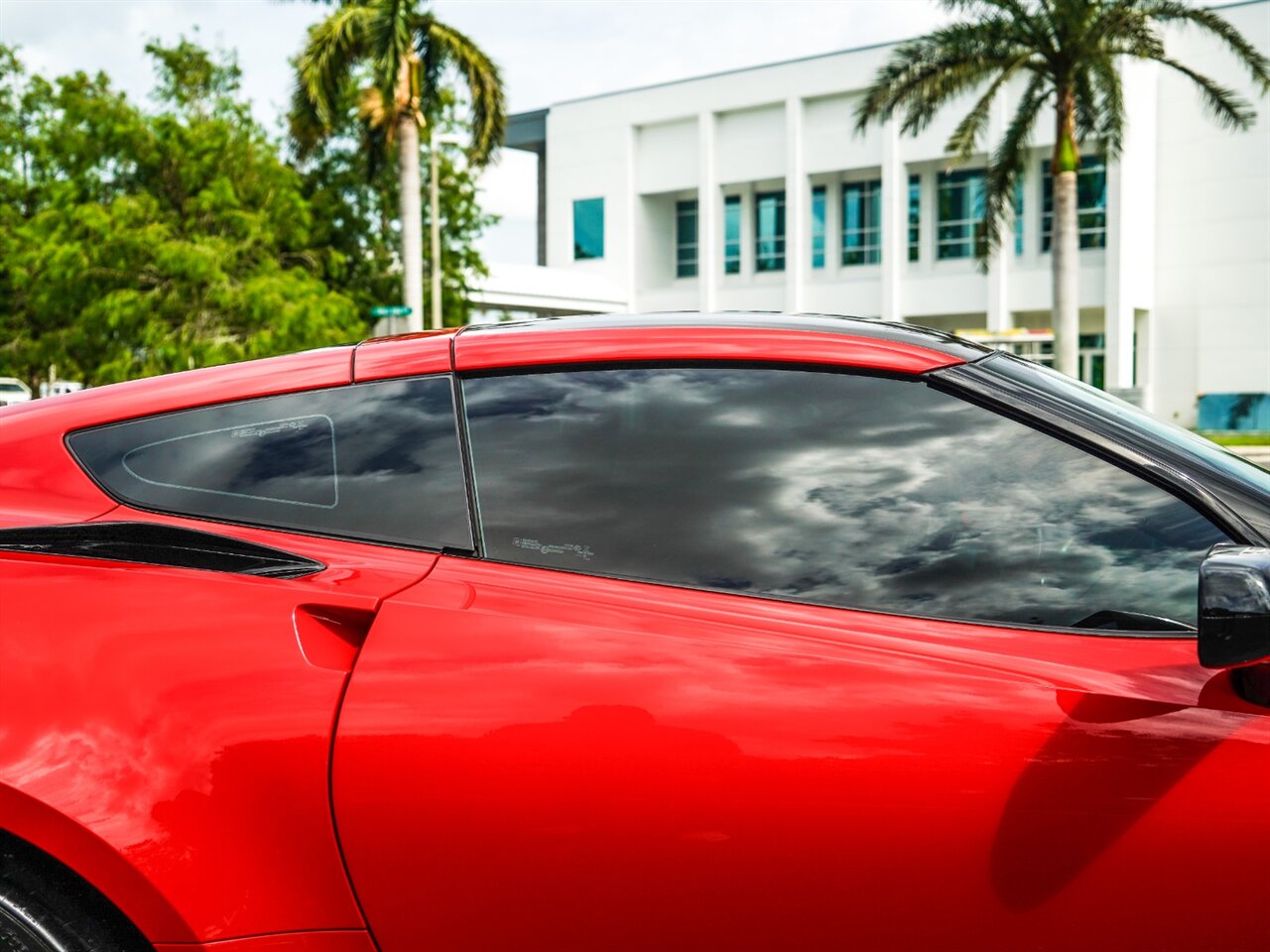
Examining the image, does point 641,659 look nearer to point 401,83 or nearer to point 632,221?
point 401,83

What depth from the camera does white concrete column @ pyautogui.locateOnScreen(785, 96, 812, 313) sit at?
46531 millimetres

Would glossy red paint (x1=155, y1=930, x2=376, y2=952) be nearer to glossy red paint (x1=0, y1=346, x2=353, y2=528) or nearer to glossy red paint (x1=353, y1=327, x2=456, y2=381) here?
glossy red paint (x1=0, y1=346, x2=353, y2=528)

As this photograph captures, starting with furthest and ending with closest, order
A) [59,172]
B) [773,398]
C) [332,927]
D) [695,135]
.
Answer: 1. [695,135]
2. [59,172]
3. [773,398]
4. [332,927]

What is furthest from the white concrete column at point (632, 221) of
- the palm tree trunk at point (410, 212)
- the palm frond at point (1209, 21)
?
the palm frond at point (1209, 21)

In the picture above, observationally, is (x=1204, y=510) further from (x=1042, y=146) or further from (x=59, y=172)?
(x=1042, y=146)

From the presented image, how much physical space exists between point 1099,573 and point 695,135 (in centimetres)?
4946

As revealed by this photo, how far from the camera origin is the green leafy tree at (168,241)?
76.2 ft

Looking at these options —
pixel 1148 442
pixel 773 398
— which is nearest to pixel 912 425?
pixel 773 398

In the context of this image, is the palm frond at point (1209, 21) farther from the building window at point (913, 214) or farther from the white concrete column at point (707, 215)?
the white concrete column at point (707, 215)

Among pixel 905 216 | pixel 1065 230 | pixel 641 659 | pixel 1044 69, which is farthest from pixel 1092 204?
pixel 641 659

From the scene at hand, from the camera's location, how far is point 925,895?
160 centimetres

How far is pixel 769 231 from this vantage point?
49000 millimetres

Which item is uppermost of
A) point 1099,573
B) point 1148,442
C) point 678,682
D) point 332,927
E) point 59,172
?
point 59,172

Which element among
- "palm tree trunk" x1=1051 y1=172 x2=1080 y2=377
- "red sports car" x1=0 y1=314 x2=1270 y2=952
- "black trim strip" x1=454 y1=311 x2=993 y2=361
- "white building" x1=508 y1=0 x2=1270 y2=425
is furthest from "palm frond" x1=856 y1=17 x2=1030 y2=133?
"red sports car" x1=0 y1=314 x2=1270 y2=952
